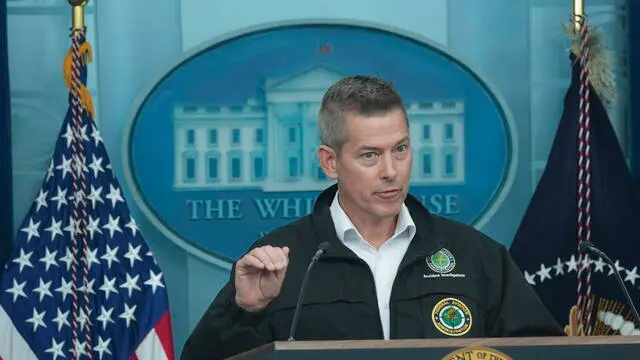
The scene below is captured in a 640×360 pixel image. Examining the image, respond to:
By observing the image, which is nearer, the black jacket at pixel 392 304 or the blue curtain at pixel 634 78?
the black jacket at pixel 392 304

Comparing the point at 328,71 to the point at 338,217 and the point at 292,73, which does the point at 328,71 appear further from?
the point at 338,217

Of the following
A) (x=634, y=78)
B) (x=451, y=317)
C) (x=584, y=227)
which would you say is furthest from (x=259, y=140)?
(x=451, y=317)

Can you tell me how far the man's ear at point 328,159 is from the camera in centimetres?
340

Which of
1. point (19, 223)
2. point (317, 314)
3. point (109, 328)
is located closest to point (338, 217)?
point (317, 314)

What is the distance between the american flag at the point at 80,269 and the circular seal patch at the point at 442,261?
165cm

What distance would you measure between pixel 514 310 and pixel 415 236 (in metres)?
0.32

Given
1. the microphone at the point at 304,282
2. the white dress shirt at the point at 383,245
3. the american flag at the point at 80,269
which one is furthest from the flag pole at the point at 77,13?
the microphone at the point at 304,282

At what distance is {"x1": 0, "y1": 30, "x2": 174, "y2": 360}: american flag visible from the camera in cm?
463

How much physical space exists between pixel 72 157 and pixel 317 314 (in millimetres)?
1788

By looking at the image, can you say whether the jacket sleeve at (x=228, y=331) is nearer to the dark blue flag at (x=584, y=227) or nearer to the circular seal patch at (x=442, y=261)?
the circular seal patch at (x=442, y=261)

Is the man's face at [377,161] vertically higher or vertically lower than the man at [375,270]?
higher

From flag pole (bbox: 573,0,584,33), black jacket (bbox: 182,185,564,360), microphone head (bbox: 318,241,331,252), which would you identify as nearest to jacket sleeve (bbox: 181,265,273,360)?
black jacket (bbox: 182,185,564,360)

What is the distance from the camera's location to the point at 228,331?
3.13 metres

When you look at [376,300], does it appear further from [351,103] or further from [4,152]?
[4,152]
